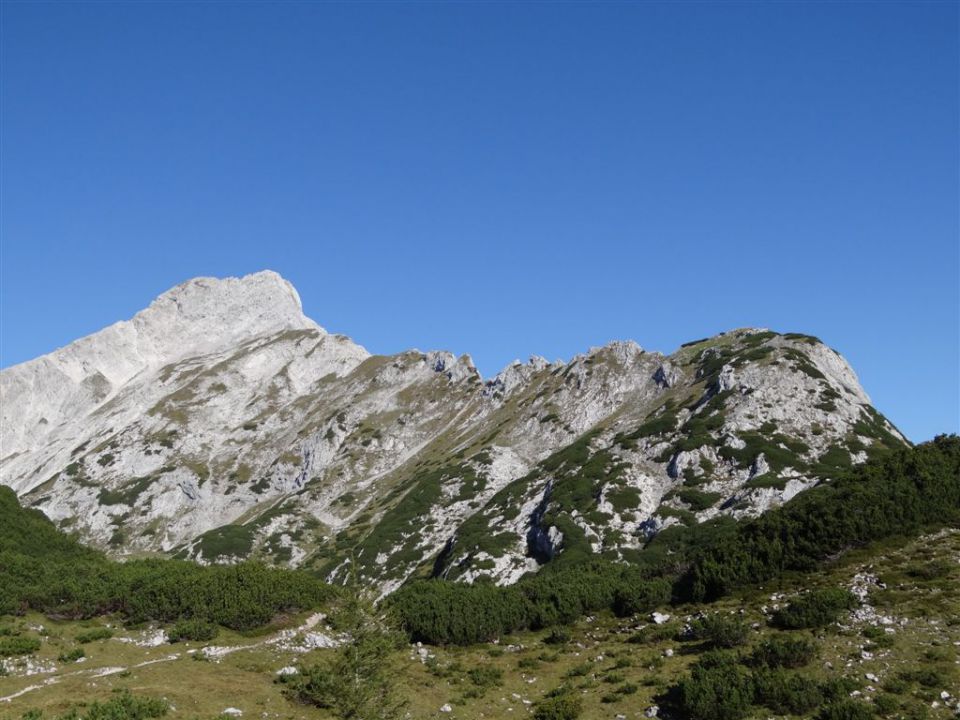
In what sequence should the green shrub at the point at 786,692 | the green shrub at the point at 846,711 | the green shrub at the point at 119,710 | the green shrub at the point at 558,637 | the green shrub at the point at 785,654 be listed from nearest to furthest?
1. the green shrub at the point at 119,710
2. the green shrub at the point at 846,711
3. the green shrub at the point at 786,692
4. the green shrub at the point at 785,654
5. the green shrub at the point at 558,637

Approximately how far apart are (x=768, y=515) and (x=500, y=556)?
42329mm

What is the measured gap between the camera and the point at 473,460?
118m

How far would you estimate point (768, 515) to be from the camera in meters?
40.7

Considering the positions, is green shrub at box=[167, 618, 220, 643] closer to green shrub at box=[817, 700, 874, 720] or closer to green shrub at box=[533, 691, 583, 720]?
green shrub at box=[533, 691, 583, 720]

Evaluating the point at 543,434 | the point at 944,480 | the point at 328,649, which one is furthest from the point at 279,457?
the point at 944,480

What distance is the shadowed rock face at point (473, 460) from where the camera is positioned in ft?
259

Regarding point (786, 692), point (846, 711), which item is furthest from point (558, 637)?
point (846, 711)

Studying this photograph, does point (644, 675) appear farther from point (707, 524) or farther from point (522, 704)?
point (707, 524)

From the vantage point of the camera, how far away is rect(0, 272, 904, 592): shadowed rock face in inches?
3113

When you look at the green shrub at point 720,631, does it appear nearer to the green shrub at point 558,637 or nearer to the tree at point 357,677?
the green shrub at point 558,637

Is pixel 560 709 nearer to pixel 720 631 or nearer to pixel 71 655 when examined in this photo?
pixel 720 631

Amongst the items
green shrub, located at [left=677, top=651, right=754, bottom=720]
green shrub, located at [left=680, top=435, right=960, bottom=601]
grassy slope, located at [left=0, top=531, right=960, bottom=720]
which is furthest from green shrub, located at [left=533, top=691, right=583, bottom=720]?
green shrub, located at [left=680, top=435, right=960, bottom=601]

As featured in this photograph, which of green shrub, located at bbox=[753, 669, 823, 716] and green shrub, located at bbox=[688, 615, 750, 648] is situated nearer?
green shrub, located at bbox=[753, 669, 823, 716]

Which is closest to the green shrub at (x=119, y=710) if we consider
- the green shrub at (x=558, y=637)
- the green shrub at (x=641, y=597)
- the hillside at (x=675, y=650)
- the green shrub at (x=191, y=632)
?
the hillside at (x=675, y=650)
